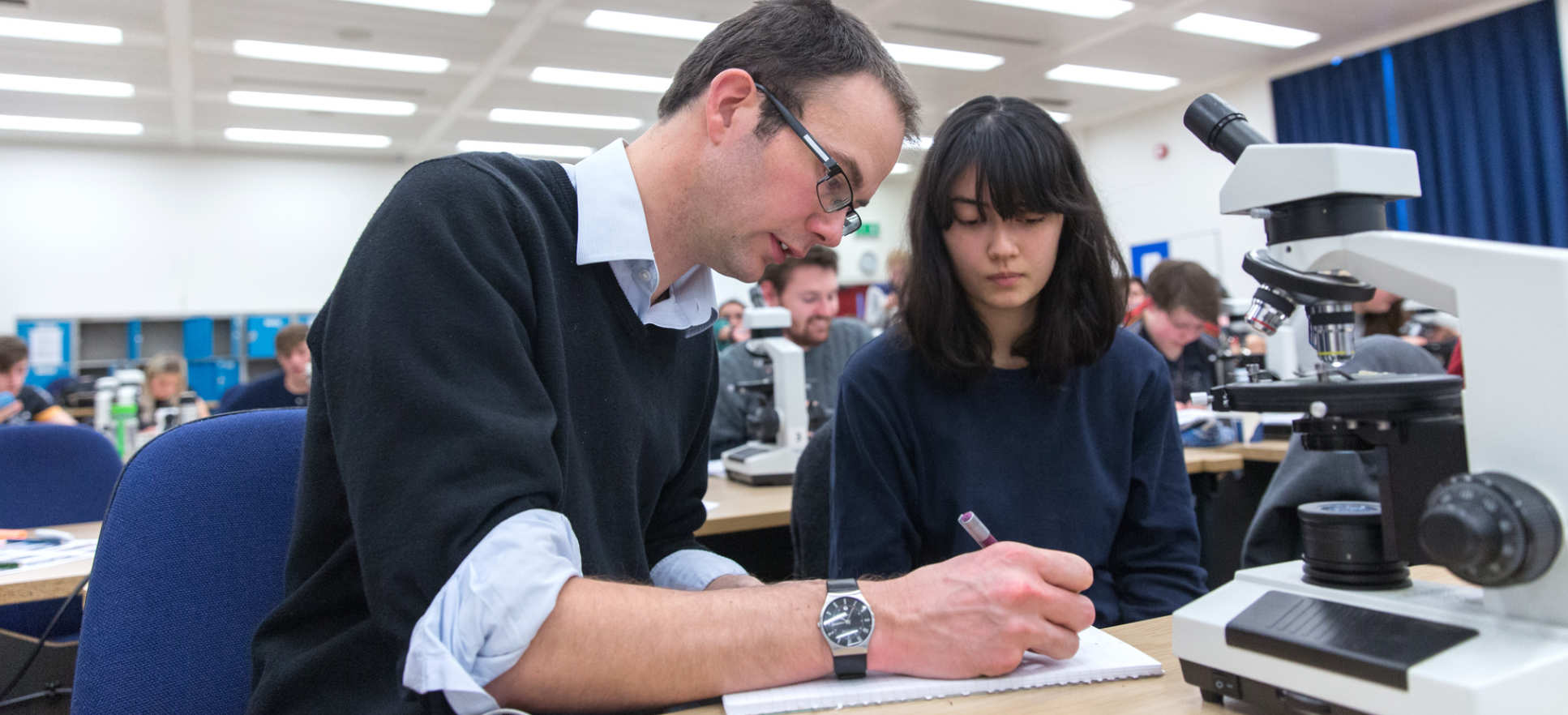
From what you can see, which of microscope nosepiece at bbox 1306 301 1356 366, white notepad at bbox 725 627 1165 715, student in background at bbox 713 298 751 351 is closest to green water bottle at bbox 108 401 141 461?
student in background at bbox 713 298 751 351

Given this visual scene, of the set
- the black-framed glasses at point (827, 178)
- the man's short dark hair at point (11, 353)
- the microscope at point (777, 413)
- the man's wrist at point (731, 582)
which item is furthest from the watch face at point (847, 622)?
the man's short dark hair at point (11, 353)

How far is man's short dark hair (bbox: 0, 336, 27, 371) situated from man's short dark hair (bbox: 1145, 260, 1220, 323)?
16.1 ft

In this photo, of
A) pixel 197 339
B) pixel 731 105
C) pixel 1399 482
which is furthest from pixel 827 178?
pixel 197 339

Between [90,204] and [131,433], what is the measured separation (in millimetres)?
6397

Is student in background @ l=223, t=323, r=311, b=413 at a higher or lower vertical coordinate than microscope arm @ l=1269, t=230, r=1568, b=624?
higher

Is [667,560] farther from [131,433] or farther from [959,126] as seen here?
[131,433]

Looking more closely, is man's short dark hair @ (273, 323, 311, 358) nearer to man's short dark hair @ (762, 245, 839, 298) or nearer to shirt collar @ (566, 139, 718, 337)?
man's short dark hair @ (762, 245, 839, 298)

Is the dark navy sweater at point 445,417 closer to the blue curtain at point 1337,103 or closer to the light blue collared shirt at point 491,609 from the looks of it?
the light blue collared shirt at point 491,609

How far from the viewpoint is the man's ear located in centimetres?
101

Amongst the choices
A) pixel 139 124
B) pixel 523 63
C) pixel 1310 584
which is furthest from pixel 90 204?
pixel 1310 584

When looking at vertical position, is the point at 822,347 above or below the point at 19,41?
below

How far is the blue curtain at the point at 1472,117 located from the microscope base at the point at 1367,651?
7.29 meters

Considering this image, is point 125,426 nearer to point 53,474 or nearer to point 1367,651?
point 53,474

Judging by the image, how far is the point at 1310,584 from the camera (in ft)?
2.39
